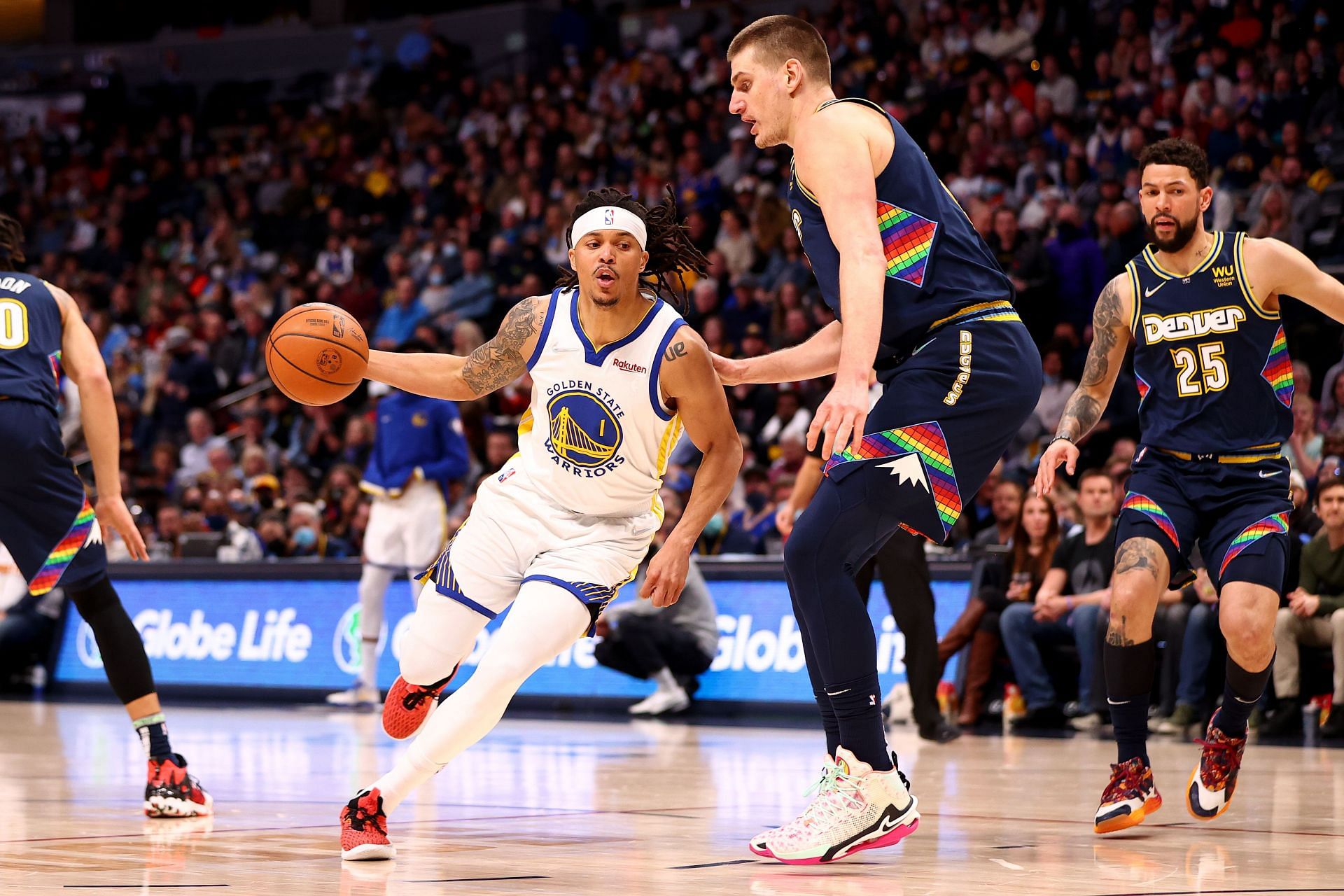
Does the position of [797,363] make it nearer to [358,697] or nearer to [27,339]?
[27,339]

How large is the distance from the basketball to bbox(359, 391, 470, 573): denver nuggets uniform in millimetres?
6733

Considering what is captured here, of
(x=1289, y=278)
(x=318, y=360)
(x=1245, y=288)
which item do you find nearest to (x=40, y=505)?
(x=318, y=360)

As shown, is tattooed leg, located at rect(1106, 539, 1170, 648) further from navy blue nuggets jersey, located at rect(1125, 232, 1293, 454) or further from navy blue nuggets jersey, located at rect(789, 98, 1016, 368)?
navy blue nuggets jersey, located at rect(789, 98, 1016, 368)

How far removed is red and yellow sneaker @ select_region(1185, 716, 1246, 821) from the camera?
5.54 m

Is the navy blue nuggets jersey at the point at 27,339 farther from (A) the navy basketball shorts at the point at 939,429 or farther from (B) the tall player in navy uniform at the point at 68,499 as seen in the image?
(A) the navy basketball shorts at the point at 939,429

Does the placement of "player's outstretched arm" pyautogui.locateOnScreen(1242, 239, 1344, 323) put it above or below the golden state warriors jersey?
above

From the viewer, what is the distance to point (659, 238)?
5.48 m

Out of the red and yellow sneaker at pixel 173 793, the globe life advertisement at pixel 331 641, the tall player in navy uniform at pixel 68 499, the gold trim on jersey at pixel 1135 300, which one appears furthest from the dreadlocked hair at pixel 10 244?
the globe life advertisement at pixel 331 641

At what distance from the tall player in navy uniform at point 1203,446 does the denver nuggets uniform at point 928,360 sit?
90cm

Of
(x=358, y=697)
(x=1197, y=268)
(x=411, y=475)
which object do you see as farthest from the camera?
(x=411, y=475)

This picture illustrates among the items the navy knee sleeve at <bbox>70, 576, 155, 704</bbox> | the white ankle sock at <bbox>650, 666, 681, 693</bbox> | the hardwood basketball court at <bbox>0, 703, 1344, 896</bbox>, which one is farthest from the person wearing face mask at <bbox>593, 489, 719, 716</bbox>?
the navy knee sleeve at <bbox>70, 576, 155, 704</bbox>

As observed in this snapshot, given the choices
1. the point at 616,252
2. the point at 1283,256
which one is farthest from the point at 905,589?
the point at 616,252

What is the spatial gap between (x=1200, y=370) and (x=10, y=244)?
437 centimetres

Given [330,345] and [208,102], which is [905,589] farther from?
[208,102]
